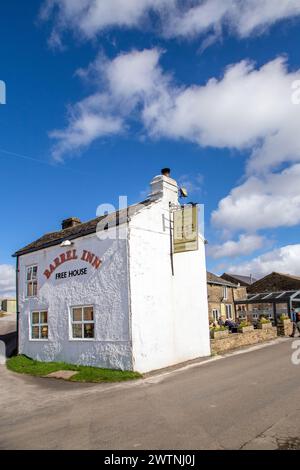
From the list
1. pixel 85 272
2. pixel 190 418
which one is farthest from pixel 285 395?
pixel 85 272

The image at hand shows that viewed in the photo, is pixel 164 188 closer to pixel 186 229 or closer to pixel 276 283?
pixel 186 229

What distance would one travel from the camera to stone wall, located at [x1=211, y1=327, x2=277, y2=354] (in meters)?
18.5

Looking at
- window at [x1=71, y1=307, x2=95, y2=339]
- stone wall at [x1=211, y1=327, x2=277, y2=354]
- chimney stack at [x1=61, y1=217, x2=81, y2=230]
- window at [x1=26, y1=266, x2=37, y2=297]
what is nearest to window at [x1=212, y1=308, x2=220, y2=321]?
stone wall at [x1=211, y1=327, x2=277, y2=354]

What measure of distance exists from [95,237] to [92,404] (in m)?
7.22

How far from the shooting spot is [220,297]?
3931cm

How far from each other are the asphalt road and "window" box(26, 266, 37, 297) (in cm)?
553

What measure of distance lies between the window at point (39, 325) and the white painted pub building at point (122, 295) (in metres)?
0.05

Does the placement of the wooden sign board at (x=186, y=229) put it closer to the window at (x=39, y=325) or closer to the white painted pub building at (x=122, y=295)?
the white painted pub building at (x=122, y=295)

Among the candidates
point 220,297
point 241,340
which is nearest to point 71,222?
point 241,340

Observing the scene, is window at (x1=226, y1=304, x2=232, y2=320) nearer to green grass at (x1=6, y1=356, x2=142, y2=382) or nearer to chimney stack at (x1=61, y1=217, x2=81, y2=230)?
chimney stack at (x1=61, y1=217, x2=81, y2=230)

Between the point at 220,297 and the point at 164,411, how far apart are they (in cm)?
3174

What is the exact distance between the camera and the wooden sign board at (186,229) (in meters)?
15.8

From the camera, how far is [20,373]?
51.8 ft
